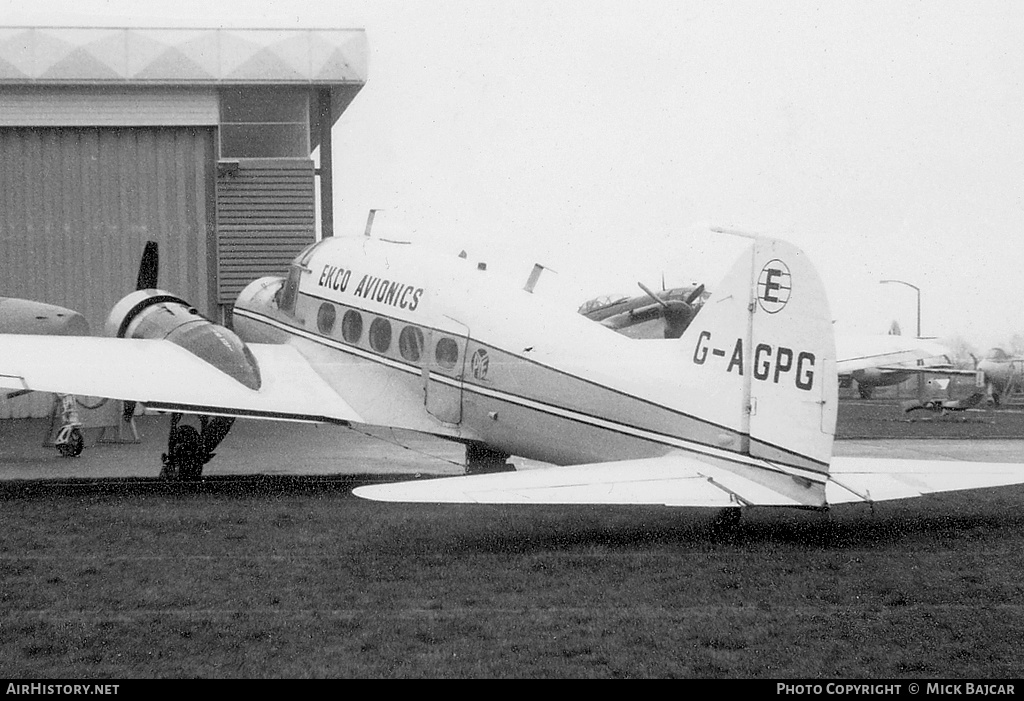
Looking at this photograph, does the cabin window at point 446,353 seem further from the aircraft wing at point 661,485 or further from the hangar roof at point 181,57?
the hangar roof at point 181,57

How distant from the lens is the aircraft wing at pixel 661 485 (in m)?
7.65

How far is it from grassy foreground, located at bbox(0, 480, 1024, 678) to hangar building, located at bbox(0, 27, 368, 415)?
12.0m

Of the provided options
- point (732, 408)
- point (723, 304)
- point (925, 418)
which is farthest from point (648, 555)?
point (925, 418)

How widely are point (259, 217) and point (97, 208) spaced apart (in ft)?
11.7

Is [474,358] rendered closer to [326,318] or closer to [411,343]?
[411,343]

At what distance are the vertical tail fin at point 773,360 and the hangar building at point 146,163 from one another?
13689 mm

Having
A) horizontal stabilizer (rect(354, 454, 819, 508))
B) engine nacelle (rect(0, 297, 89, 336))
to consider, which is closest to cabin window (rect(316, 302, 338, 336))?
engine nacelle (rect(0, 297, 89, 336))

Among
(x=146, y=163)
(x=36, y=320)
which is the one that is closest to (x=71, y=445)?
(x=36, y=320)

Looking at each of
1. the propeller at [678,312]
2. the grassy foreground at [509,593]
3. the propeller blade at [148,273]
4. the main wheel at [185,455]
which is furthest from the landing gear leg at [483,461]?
the propeller at [678,312]

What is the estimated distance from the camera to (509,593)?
22.7 ft

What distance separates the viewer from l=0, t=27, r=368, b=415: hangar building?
70.6ft

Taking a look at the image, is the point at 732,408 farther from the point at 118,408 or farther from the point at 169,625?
the point at 118,408

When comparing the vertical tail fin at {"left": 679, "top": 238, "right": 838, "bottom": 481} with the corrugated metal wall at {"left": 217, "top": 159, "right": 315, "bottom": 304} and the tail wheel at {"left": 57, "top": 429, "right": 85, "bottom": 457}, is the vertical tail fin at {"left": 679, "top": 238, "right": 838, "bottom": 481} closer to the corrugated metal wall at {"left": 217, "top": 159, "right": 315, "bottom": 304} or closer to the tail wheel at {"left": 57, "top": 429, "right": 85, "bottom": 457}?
the tail wheel at {"left": 57, "top": 429, "right": 85, "bottom": 457}

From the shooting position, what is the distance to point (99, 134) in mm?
21969
